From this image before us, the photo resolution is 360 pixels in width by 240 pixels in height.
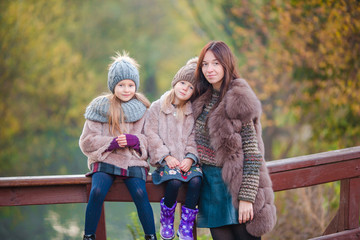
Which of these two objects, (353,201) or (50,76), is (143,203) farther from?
(50,76)

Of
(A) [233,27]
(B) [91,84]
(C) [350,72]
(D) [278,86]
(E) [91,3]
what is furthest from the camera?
(E) [91,3]

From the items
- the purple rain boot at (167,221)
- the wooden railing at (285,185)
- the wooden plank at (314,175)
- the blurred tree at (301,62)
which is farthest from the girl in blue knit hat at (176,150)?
the blurred tree at (301,62)

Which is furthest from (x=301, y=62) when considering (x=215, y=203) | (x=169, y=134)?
(x=215, y=203)

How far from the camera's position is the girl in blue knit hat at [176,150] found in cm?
247

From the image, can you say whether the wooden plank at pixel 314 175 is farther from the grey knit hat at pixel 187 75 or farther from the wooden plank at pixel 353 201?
the grey knit hat at pixel 187 75

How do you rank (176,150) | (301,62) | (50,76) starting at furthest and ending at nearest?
1. (50,76)
2. (301,62)
3. (176,150)

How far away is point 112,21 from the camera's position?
16906mm

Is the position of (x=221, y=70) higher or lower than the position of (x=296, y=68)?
lower

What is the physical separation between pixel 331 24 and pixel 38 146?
9132 millimetres

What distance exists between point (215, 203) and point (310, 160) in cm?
78

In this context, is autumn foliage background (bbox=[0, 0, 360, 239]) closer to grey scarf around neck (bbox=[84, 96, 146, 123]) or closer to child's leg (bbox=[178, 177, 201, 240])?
grey scarf around neck (bbox=[84, 96, 146, 123])

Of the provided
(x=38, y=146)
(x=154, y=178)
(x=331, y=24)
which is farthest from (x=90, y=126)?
(x=38, y=146)

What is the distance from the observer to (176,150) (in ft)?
8.58

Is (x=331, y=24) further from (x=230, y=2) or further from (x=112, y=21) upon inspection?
(x=112, y=21)
